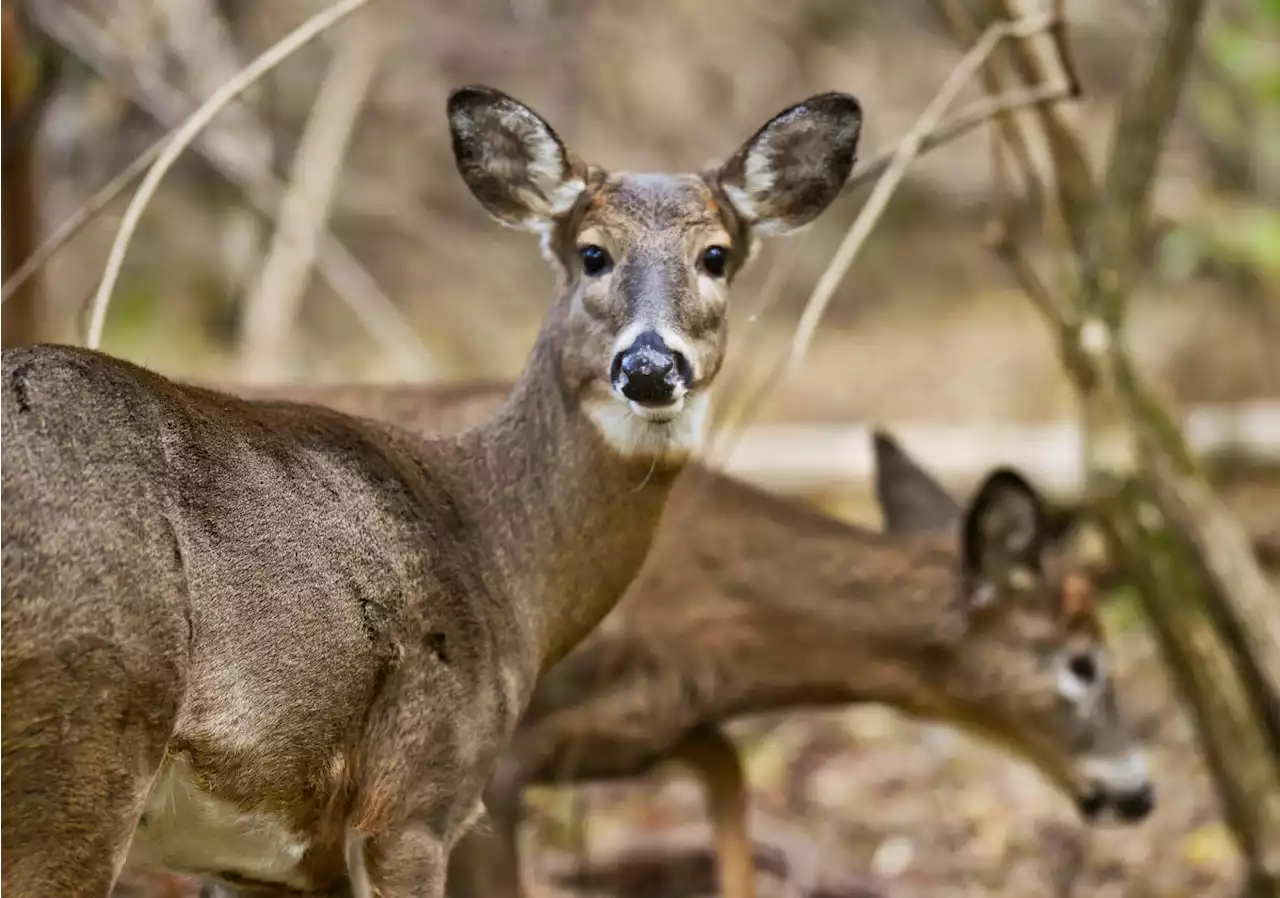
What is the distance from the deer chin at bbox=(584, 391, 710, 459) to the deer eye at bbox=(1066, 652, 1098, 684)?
2843mm

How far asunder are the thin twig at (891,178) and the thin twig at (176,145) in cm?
130

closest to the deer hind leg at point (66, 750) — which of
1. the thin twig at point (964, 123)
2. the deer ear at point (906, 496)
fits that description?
the thin twig at point (964, 123)

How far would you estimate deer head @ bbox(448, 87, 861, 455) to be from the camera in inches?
157

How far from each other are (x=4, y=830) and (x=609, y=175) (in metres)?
2.07

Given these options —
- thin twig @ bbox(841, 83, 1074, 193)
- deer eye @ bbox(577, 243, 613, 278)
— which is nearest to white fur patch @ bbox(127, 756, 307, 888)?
deer eye @ bbox(577, 243, 613, 278)

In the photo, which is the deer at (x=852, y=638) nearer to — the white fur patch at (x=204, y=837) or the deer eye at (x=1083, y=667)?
the deer eye at (x=1083, y=667)

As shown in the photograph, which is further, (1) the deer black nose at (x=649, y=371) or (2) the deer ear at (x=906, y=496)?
(2) the deer ear at (x=906, y=496)

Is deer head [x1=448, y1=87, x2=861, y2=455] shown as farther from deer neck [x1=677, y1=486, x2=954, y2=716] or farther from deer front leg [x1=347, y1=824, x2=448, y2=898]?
deer neck [x1=677, y1=486, x2=954, y2=716]

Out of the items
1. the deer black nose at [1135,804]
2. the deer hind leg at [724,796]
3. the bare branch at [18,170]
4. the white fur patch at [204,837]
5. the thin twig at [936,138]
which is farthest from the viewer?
the bare branch at [18,170]

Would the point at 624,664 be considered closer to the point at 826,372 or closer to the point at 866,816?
the point at 866,816

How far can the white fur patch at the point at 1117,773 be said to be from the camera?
21.2 feet

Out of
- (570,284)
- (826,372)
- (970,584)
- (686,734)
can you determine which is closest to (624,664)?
(686,734)

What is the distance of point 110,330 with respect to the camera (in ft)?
Answer: 42.2

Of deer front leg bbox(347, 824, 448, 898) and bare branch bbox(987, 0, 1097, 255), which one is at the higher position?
bare branch bbox(987, 0, 1097, 255)
